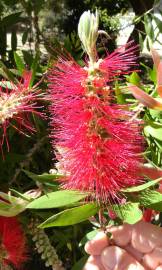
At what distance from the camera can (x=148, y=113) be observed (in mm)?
685

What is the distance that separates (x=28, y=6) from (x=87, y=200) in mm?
785

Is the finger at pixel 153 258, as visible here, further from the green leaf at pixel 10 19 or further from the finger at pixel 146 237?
the green leaf at pixel 10 19

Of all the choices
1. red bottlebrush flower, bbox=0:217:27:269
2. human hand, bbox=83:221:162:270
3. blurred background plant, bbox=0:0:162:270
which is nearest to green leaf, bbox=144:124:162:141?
blurred background plant, bbox=0:0:162:270

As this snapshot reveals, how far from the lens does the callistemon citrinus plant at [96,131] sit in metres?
0.51

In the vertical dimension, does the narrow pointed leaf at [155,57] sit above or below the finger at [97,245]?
above

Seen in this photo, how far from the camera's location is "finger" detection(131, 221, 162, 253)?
1.70 feet

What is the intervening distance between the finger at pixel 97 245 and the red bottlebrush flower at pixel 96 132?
0.04 meters

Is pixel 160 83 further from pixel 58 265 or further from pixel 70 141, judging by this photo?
pixel 58 265

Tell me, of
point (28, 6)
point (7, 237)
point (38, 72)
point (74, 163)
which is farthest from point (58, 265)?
point (28, 6)

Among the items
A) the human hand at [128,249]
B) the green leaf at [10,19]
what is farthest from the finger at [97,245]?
the green leaf at [10,19]

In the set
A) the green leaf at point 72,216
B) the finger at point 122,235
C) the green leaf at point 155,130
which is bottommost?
the finger at point 122,235

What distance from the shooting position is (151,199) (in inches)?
21.3

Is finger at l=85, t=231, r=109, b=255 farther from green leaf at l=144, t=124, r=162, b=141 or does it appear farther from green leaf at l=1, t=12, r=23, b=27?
green leaf at l=1, t=12, r=23, b=27

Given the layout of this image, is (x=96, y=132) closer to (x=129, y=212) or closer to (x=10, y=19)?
(x=129, y=212)
